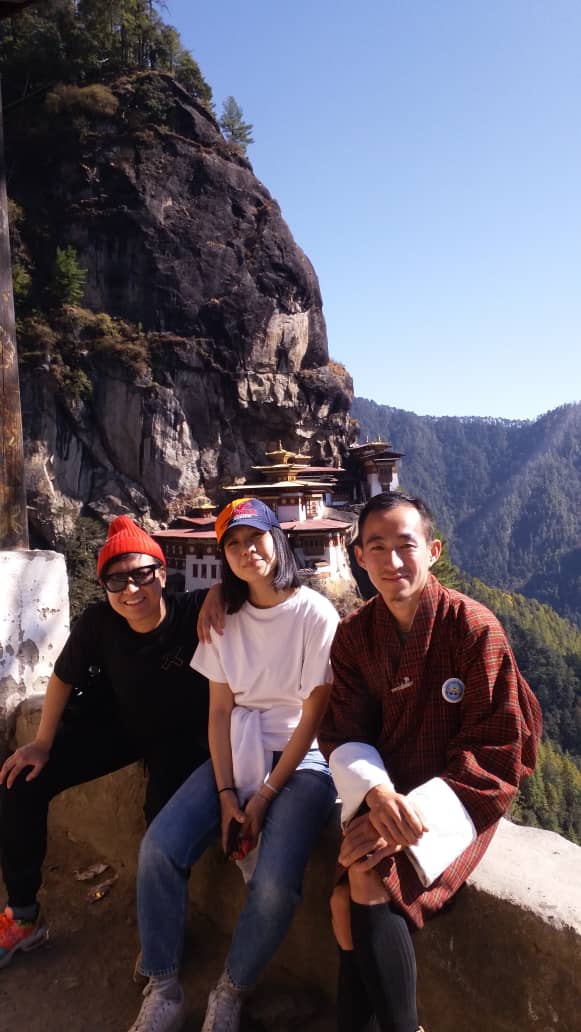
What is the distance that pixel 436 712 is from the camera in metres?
1.42

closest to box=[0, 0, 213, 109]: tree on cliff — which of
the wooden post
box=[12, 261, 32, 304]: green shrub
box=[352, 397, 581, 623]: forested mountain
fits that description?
box=[12, 261, 32, 304]: green shrub

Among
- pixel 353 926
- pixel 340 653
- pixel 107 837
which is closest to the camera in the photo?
pixel 353 926

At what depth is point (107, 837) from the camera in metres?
2.31

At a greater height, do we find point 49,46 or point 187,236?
point 49,46

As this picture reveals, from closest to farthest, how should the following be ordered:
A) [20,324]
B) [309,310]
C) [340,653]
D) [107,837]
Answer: [340,653], [107,837], [20,324], [309,310]

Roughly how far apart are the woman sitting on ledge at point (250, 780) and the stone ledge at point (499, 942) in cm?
19

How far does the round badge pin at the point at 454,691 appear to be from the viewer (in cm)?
141

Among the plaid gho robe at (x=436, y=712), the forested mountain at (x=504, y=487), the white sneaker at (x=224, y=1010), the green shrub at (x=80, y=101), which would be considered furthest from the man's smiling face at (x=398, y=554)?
the forested mountain at (x=504, y=487)

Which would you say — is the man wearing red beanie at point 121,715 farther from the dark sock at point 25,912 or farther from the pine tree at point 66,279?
the pine tree at point 66,279

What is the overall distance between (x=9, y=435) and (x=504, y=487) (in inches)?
5014

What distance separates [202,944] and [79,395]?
2355cm

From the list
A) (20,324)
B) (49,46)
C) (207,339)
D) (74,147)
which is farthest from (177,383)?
(49,46)

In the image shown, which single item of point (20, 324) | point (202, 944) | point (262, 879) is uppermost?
point (20, 324)

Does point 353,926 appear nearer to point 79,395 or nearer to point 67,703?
point 67,703
